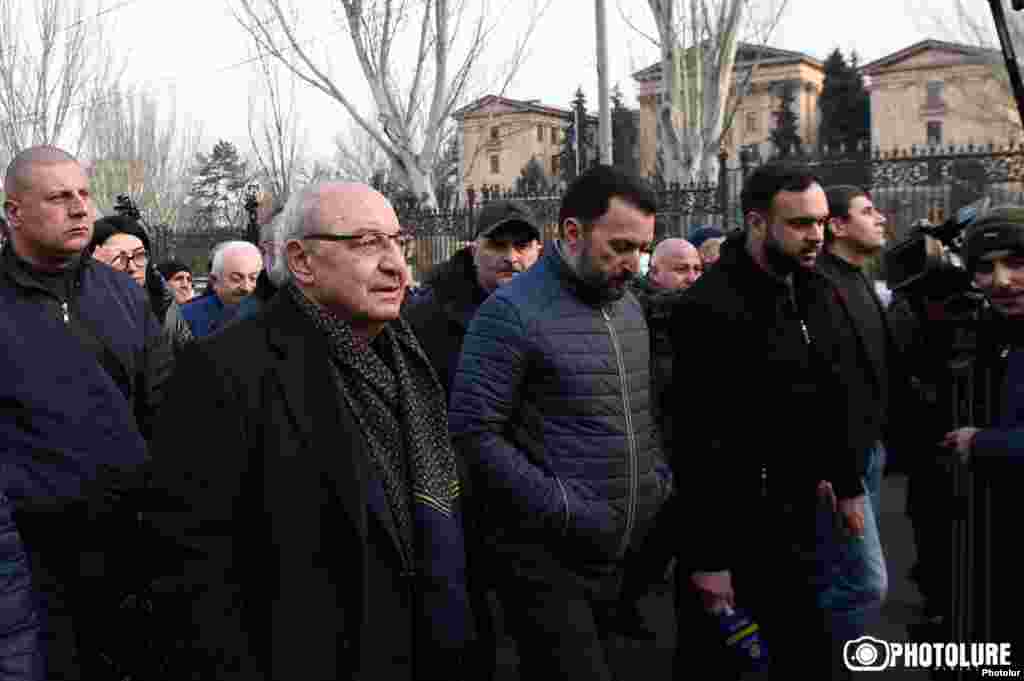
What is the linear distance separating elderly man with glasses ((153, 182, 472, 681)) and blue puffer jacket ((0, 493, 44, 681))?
493 millimetres

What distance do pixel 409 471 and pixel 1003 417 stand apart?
2173mm

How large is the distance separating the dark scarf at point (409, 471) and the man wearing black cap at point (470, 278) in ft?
7.42

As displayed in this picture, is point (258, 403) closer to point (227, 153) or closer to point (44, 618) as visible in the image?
point (44, 618)

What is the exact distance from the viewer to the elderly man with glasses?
2.12m

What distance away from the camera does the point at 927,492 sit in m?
→ 4.28

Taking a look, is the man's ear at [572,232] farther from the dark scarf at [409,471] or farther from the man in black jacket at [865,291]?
the man in black jacket at [865,291]

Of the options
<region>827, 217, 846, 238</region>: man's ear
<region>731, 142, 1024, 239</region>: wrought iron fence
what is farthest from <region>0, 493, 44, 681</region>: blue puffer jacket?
<region>731, 142, 1024, 239</region>: wrought iron fence

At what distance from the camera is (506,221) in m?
4.89

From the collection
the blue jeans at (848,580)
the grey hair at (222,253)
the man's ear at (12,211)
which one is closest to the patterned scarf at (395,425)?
the man's ear at (12,211)

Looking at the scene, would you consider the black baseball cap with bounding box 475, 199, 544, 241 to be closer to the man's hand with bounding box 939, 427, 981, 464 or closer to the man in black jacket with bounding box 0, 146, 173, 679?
Answer: the man in black jacket with bounding box 0, 146, 173, 679

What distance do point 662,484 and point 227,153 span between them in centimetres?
8007

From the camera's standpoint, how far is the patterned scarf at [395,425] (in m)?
2.35

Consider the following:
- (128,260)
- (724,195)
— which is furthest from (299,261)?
(724,195)

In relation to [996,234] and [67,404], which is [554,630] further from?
[996,234]
